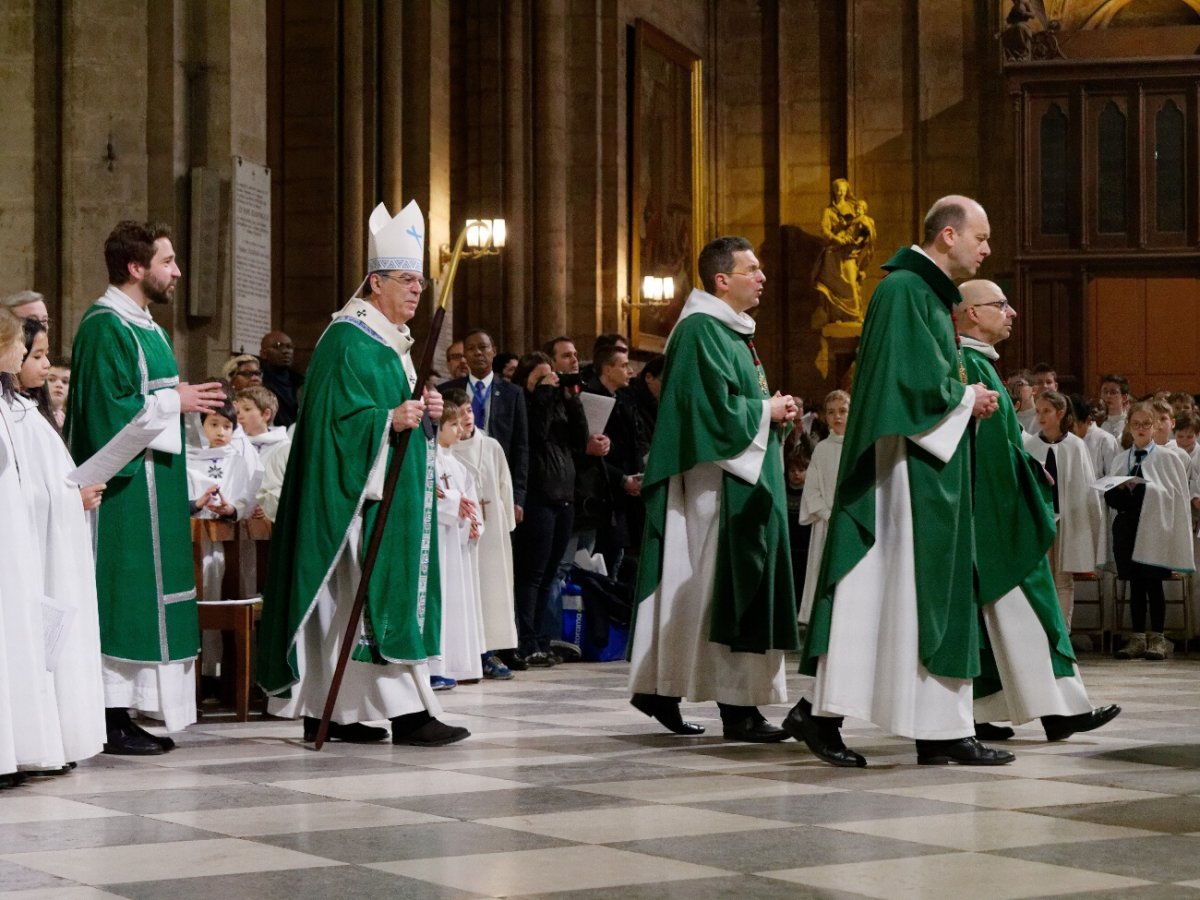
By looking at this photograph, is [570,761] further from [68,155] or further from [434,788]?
[68,155]

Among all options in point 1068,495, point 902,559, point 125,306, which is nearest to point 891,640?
point 902,559

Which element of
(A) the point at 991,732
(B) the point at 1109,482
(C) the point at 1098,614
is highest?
(B) the point at 1109,482

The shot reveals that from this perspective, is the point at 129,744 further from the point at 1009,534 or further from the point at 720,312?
the point at 1009,534

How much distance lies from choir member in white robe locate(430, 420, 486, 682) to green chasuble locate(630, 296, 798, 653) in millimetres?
2581

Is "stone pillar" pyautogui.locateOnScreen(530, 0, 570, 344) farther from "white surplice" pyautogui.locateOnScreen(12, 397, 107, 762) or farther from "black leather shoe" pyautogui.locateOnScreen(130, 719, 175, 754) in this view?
"white surplice" pyautogui.locateOnScreen(12, 397, 107, 762)

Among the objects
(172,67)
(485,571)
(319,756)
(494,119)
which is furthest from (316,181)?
(319,756)

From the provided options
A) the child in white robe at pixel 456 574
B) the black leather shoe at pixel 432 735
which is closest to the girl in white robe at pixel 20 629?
the black leather shoe at pixel 432 735

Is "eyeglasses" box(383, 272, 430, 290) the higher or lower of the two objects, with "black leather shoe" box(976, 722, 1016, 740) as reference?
higher

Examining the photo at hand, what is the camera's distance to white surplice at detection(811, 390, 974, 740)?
21.3 feet

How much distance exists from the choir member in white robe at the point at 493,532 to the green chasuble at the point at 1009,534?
4.25 metres

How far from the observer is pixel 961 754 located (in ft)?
21.3

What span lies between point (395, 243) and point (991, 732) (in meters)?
2.97

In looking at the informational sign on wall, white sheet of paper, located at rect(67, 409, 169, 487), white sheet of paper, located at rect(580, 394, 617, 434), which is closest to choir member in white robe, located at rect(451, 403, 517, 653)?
white sheet of paper, located at rect(580, 394, 617, 434)

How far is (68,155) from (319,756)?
621cm
